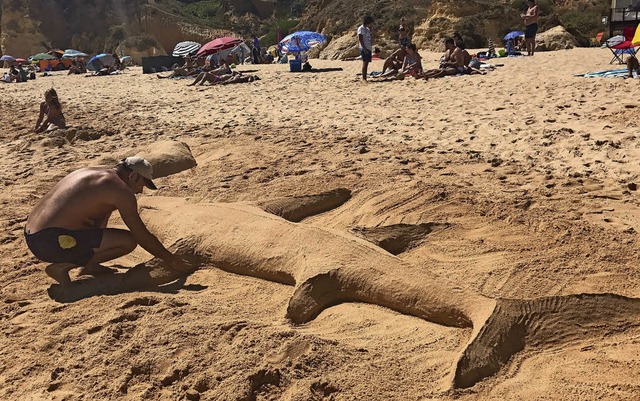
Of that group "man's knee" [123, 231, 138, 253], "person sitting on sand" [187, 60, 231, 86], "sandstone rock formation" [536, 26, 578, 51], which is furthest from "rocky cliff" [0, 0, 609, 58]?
"man's knee" [123, 231, 138, 253]

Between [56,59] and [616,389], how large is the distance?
3179cm

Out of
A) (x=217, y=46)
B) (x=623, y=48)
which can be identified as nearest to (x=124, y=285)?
(x=623, y=48)

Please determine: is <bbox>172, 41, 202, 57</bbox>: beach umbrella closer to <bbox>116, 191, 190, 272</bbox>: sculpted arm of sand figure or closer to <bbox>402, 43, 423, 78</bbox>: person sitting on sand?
<bbox>402, 43, 423, 78</bbox>: person sitting on sand

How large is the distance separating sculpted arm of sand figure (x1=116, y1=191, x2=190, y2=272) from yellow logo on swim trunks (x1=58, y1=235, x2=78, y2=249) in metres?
0.36

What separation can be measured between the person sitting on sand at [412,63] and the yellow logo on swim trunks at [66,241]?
9105mm

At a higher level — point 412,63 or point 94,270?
point 412,63

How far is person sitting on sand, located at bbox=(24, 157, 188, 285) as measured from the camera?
3629 millimetres

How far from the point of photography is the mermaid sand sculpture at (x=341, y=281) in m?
2.73

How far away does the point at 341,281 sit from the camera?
131 inches

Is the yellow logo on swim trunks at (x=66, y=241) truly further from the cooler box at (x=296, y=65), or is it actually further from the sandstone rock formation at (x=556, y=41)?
the sandstone rock formation at (x=556, y=41)

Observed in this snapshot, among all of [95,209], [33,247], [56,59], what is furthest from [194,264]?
[56,59]

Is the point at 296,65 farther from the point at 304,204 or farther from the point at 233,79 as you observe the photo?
the point at 304,204

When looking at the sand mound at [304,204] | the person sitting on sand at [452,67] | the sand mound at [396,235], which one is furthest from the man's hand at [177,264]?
the person sitting on sand at [452,67]

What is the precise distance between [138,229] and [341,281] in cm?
134
